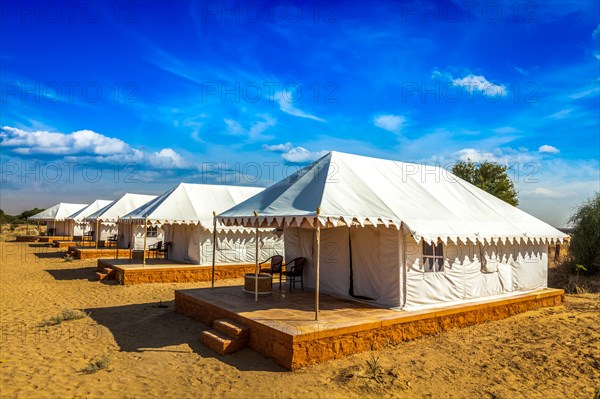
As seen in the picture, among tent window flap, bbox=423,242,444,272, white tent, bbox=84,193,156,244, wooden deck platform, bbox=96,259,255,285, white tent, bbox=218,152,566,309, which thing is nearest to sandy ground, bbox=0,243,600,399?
white tent, bbox=218,152,566,309

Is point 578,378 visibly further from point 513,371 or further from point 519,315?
point 519,315

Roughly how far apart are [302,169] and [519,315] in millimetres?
6076

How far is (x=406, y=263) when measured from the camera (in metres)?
7.92

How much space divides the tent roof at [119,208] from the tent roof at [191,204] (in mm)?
5845

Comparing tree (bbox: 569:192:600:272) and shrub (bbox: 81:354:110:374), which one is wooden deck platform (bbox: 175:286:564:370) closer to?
shrub (bbox: 81:354:110:374)

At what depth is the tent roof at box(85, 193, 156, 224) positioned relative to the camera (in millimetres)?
22050

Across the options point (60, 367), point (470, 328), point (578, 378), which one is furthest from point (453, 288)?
point (60, 367)

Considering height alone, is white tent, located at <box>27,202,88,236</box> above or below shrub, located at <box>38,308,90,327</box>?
above

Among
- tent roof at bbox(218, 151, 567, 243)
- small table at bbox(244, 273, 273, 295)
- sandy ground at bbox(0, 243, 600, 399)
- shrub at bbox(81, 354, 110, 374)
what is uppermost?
tent roof at bbox(218, 151, 567, 243)

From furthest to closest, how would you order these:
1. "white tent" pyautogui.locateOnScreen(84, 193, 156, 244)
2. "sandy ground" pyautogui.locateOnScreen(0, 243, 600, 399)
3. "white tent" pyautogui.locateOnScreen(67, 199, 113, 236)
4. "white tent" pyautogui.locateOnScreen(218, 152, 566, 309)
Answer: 1. "white tent" pyautogui.locateOnScreen(67, 199, 113, 236)
2. "white tent" pyautogui.locateOnScreen(84, 193, 156, 244)
3. "white tent" pyautogui.locateOnScreen(218, 152, 566, 309)
4. "sandy ground" pyautogui.locateOnScreen(0, 243, 600, 399)

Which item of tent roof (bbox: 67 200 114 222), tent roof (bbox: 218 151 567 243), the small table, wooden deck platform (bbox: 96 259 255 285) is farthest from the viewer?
tent roof (bbox: 67 200 114 222)

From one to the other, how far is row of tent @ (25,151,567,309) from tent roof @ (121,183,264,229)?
560 cm

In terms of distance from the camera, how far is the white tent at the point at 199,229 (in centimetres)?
1532

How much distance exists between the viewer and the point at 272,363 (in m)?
6.11
